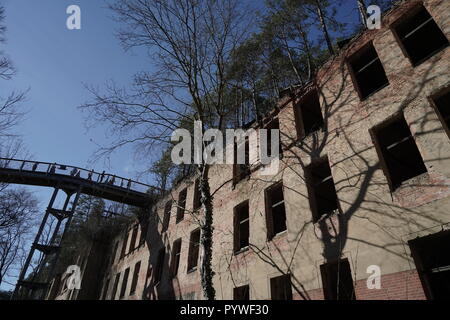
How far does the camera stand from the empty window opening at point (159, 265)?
16.5 m

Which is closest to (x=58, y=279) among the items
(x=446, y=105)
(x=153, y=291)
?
(x=153, y=291)

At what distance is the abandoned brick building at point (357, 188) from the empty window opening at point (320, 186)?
0.06 meters

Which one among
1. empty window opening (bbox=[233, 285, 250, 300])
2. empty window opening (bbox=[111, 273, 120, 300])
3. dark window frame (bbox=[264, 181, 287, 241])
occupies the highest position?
dark window frame (bbox=[264, 181, 287, 241])

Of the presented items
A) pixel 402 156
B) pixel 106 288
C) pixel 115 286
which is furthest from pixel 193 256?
pixel 106 288

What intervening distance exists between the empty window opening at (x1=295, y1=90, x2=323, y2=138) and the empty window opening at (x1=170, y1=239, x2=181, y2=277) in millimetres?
9650

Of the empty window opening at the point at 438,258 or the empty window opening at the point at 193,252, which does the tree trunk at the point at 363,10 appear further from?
the empty window opening at the point at 193,252

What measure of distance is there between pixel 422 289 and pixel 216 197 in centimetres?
956

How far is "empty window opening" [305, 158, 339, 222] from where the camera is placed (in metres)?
9.03

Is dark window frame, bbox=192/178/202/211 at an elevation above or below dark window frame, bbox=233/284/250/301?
above

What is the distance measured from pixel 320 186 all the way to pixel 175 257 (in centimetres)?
907

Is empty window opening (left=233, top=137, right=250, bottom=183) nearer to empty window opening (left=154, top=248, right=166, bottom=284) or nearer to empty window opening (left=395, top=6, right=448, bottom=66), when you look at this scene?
empty window opening (left=154, top=248, right=166, bottom=284)

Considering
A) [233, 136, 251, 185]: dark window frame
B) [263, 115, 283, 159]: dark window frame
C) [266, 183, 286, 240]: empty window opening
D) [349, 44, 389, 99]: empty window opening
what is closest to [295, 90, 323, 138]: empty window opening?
[263, 115, 283, 159]: dark window frame

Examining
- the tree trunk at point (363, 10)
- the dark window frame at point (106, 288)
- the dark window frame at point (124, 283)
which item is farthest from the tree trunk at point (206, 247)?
the dark window frame at point (106, 288)
